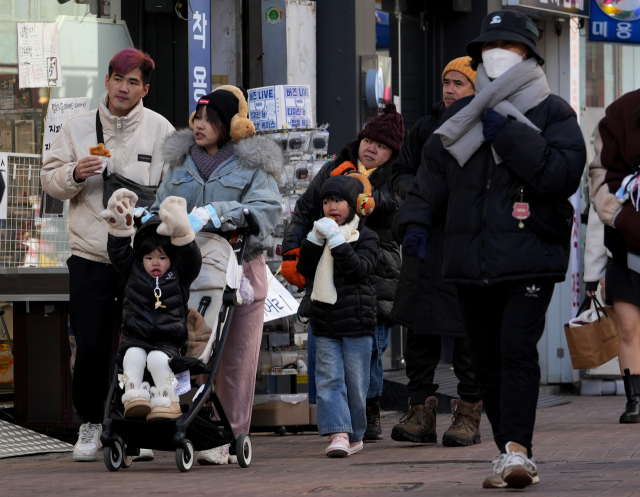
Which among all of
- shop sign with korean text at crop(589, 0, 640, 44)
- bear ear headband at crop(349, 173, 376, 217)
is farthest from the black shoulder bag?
shop sign with korean text at crop(589, 0, 640, 44)

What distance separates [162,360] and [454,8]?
7117 millimetres

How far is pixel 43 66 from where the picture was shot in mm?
9500

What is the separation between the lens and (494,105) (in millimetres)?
5598

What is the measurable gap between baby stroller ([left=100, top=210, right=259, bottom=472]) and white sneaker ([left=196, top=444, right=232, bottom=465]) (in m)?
0.13

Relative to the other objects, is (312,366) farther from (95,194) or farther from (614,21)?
(614,21)

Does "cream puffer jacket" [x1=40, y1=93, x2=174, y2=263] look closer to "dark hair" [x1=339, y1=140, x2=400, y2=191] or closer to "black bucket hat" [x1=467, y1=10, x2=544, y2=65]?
"dark hair" [x1=339, y1=140, x2=400, y2=191]

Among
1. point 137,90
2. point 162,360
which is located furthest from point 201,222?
point 137,90

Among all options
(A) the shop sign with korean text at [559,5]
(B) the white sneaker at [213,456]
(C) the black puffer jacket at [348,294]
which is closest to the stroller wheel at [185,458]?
(B) the white sneaker at [213,456]

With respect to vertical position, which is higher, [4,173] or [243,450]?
Answer: [4,173]

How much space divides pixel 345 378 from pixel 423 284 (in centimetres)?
74

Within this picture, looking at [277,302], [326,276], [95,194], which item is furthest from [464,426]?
[95,194]

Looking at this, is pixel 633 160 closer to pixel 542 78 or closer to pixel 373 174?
pixel 542 78

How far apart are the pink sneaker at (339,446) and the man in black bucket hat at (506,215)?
5.87 feet

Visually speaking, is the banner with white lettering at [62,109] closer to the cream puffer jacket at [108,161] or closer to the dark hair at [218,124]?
the cream puffer jacket at [108,161]
